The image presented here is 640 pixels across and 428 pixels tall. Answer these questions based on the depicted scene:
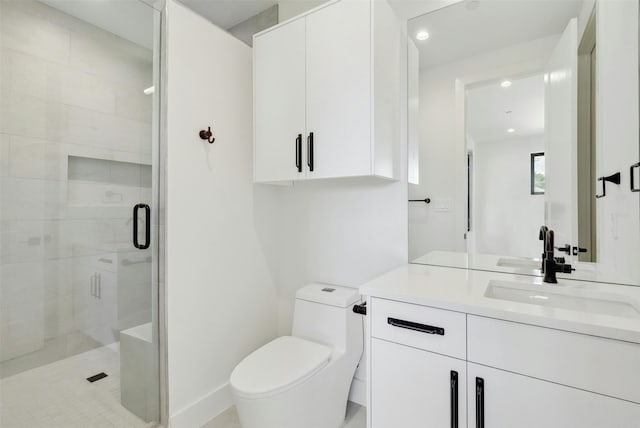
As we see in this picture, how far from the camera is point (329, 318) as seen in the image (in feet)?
5.46

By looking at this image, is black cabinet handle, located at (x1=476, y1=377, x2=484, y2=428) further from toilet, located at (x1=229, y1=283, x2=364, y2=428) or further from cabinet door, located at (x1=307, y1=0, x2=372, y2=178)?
cabinet door, located at (x1=307, y1=0, x2=372, y2=178)

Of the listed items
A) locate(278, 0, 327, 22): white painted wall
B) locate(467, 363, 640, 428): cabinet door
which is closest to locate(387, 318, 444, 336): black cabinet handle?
locate(467, 363, 640, 428): cabinet door

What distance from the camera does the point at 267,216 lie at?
2.08 metres

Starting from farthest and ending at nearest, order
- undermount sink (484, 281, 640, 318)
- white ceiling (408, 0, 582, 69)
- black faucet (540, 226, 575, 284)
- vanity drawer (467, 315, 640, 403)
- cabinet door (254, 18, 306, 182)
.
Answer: cabinet door (254, 18, 306, 182) → white ceiling (408, 0, 582, 69) → black faucet (540, 226, 575, 284) → undermount sink (484, 281, 640, 318) → vanity drawer (467, 315, 640, 403)

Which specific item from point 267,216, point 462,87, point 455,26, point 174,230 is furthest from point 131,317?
point 455,26

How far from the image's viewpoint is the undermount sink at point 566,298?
1.02 m

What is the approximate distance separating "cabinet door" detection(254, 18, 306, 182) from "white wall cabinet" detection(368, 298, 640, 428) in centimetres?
96

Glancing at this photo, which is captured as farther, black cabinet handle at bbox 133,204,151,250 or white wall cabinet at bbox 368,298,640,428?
black cabinet handle at bbox 133,204,151,250

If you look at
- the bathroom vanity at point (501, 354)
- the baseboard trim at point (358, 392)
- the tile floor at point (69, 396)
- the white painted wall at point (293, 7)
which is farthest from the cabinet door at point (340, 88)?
the tile floor at point (69, 396)

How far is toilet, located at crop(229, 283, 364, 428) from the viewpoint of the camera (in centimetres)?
125

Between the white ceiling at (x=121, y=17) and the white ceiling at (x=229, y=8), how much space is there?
764mm

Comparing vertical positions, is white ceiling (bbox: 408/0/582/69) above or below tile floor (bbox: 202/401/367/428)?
above

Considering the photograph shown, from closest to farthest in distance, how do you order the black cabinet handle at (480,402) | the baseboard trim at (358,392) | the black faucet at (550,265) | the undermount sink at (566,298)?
the black cabinet handle at (480,402) < the undermount sink at (566,298) < the black faucet at (550,265) < the baseboard trim at (358,392)

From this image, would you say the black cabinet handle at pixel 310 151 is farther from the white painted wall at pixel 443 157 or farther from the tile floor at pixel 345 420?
the tile floor at pixel 345 420
